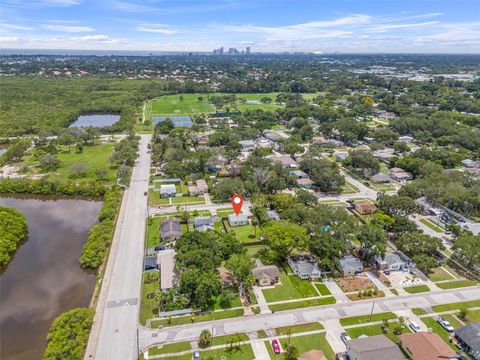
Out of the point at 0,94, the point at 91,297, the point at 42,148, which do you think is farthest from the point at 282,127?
the point at 0,94

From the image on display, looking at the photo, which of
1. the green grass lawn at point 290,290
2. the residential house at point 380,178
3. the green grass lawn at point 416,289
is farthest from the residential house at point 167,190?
the residential house at point 380,178

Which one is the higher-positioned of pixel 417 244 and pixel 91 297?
pixel 417 244

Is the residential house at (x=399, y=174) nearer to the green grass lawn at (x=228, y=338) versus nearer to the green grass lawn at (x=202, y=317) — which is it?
the green grass lawn at (x=202, y=317)

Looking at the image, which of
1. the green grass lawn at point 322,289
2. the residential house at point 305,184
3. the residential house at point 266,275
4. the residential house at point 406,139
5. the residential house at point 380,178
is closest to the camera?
the green grass lawn at point 322,289

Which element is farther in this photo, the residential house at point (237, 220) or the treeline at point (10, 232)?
the residential house at point (237, 220)

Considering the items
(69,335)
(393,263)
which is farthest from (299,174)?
(69,335)

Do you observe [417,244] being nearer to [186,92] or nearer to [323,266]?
[323,266]

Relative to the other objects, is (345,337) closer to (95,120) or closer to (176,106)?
(95,120)
